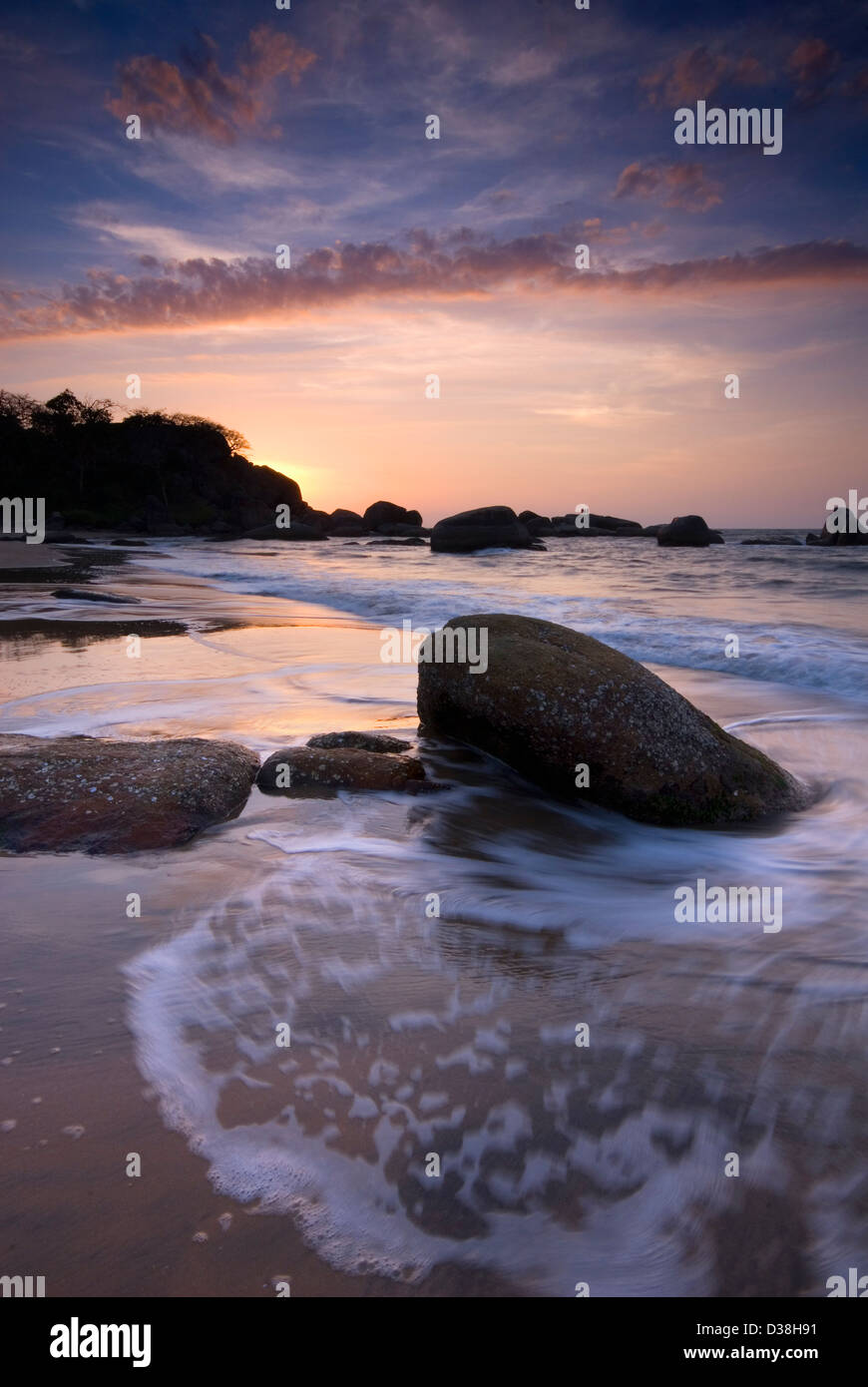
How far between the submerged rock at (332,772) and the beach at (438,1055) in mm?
121

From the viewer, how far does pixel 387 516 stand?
7200 cm

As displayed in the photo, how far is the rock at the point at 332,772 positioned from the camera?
166 inches

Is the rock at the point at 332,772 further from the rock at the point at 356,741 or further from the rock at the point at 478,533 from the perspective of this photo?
the rock at the point at 478,533

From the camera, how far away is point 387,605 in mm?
14273

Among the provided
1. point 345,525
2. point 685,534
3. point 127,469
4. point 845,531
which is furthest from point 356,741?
point 127,469

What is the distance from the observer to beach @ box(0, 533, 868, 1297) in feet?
5.29

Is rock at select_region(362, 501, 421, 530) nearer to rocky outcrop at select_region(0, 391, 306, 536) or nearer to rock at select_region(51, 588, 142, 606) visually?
rocky outcrop at select_region(0, 391, 306, 536)

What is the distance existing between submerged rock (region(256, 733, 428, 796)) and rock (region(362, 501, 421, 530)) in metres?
68.1

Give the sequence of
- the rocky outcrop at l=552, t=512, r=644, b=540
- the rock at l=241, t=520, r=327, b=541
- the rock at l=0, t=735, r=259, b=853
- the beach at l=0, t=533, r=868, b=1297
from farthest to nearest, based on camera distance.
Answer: the rocky outcrop at l=552, t=512, r=644, b=540, the rock at l=241, t=520, r=327, b=541, the rock at l=0, t=735, r=259, b=853, the beach at l=0, t=533, r=868, b=1297

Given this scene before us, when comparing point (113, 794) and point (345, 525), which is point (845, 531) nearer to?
point (113, 794)

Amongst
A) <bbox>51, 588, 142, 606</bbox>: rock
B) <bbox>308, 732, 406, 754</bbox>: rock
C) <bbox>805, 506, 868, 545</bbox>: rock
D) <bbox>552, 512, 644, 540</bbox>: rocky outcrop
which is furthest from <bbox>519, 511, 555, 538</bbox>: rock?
<bbox>308, 732, 406, 754</bbox>: rock
